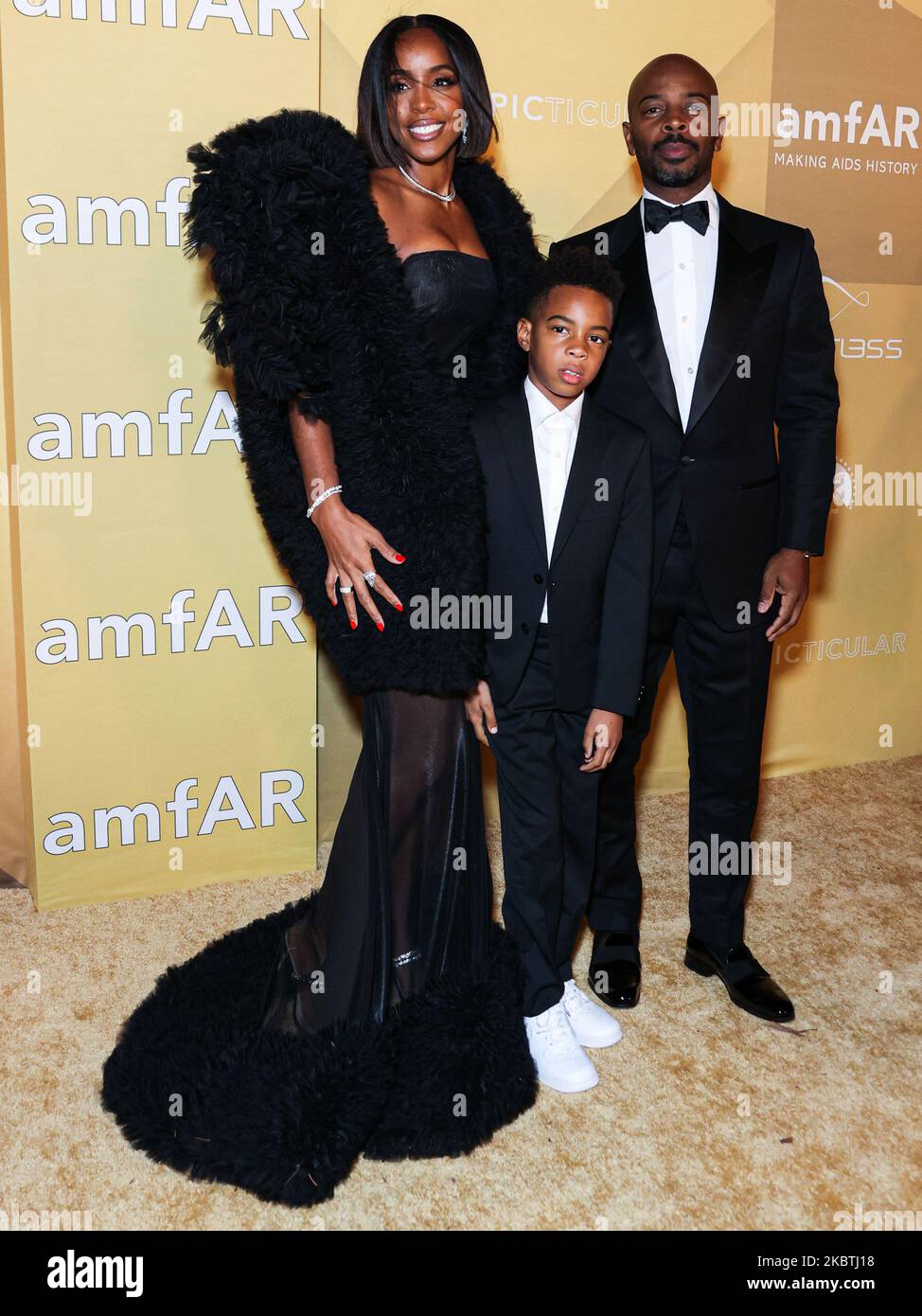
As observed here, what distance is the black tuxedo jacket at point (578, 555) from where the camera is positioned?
7.01 ft

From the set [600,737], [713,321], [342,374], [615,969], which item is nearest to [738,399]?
[713,321]

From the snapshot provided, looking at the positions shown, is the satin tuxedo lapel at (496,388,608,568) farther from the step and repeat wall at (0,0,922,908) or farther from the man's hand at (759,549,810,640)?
the step and repeat wall at (0,0,922,908)

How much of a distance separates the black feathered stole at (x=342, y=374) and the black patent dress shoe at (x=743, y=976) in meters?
0.98

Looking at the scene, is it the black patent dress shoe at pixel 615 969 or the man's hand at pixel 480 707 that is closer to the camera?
the man's hand at pixel 480 707

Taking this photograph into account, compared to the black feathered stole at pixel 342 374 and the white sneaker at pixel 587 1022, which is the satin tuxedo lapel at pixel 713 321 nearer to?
the black feathered stole at pixel 342 374

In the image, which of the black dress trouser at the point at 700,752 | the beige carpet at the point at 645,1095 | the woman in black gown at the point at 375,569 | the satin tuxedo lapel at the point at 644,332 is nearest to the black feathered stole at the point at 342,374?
the woman in black gown at the point at 375,569

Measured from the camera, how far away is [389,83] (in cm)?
196

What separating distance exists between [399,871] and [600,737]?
0.44 meters

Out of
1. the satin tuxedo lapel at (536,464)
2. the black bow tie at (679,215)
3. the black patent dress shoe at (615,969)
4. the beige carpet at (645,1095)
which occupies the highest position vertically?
the black bow tie at (679,215)

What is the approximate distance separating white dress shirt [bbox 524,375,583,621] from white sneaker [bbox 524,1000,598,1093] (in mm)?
769

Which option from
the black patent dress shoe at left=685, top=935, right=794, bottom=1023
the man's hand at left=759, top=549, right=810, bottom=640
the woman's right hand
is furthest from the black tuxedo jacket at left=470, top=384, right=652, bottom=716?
the black patent dress shoe at left=685, top=935, right=794, bottom=1023

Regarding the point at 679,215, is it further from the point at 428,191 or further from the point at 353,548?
the point at 353,548

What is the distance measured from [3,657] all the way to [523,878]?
4.91ft

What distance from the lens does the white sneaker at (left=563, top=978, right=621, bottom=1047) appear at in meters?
2.40
